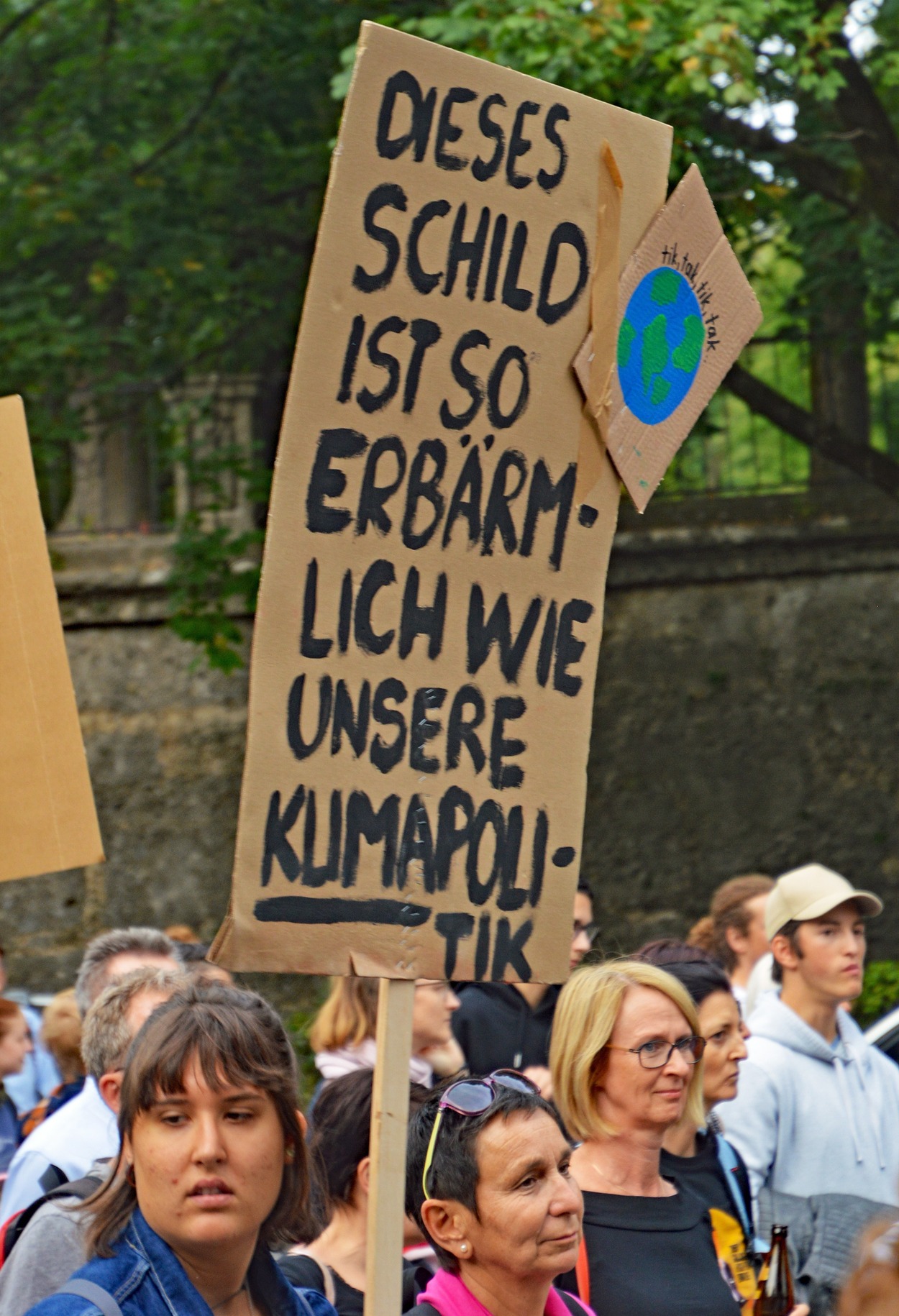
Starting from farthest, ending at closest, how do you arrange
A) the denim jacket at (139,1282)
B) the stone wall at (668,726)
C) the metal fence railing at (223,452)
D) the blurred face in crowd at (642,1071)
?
1. the stone wall at (668,726)
2. the metal fence railing at (223,452)
3. the blurred face in crowd at (642,1071)
4. the denim jacket at (139,1282)

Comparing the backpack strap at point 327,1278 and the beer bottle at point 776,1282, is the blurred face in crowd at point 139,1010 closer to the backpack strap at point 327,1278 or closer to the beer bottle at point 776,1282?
the backpack strap at point 327,1278

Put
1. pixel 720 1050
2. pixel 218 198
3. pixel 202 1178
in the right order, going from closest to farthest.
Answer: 1. pixel 202 1178
2. pixel 720 1050
3. pixel 218 198

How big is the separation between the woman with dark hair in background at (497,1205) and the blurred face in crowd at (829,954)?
1.69 metres

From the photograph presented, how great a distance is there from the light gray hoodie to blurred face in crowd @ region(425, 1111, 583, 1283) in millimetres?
1365

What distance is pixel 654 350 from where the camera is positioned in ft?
7.94

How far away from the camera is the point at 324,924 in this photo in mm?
2051

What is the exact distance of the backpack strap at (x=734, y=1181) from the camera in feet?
10.1

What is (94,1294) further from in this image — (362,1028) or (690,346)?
(362,1028)

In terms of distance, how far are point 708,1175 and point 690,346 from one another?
1639 mm

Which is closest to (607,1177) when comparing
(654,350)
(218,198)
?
(654,350)

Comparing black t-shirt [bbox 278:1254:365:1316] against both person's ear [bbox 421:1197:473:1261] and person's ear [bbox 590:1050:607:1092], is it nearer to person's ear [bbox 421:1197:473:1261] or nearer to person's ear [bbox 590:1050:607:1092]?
person's ear [bbox 421:1197:473:1261]

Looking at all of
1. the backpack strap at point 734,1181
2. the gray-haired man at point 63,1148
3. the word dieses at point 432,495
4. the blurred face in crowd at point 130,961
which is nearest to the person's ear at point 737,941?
the backpack strap at point 734,1181

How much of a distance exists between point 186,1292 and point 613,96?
5.90 metres

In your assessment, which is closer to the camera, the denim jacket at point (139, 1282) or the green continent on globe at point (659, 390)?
the denim jacket at point (139, 1282)
